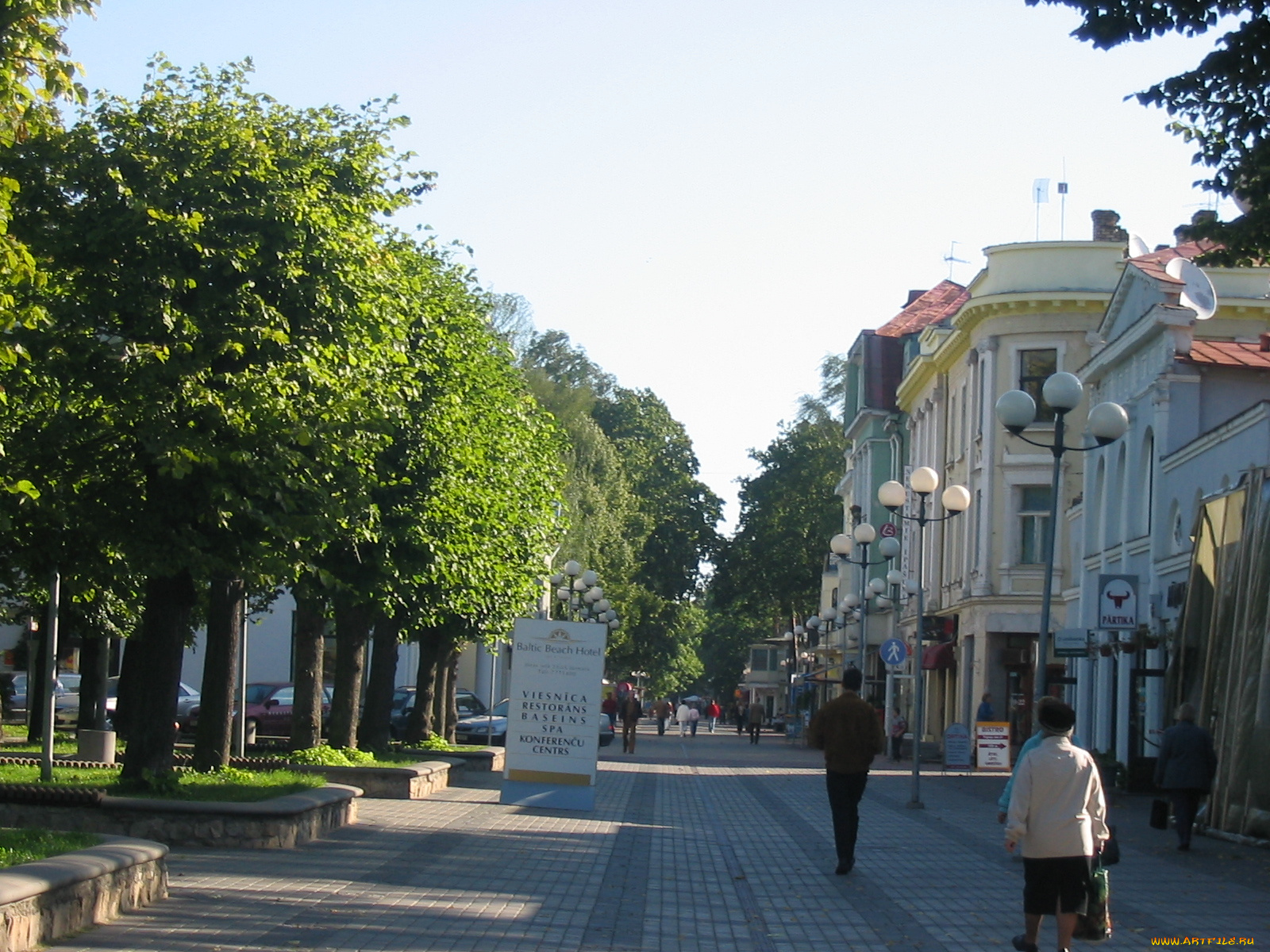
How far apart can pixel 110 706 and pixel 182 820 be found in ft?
103

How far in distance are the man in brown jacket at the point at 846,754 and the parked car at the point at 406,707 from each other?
26.9 m

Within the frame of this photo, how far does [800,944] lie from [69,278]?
9.59 meters

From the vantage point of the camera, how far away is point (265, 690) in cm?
4588

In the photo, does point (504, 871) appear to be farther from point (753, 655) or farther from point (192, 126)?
point (753, 655)

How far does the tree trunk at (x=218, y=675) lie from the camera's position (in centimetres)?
1859

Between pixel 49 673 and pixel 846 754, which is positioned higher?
pixel 49 673

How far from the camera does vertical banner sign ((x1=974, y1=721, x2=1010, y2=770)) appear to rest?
33844mm

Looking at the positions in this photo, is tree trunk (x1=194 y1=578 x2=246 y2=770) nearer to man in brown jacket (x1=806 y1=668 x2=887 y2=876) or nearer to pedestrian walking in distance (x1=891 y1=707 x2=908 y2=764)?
man in brown jacket (x1=806 y1=668 x2=887 y2=876)

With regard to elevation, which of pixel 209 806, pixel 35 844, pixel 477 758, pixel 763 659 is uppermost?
pixel 763 659

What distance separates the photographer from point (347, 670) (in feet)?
81.7

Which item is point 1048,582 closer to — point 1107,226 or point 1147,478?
point 1147,478

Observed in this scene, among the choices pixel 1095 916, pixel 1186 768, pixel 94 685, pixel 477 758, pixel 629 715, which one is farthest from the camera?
pixel 629 715

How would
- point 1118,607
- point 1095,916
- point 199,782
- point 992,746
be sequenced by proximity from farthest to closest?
1. point 992,746
2. point 1118,607
3. point 199,782
4. point 1095,916

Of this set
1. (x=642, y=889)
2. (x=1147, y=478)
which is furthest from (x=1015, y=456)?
(x=642, y=889)
